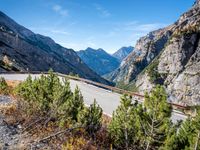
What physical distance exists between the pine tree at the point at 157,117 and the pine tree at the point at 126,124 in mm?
478

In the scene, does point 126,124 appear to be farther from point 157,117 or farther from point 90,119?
point 90,119

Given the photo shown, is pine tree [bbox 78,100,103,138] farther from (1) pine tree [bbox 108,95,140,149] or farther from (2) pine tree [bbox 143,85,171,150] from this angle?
(2) pine tree [bbox 143,85,171,150]

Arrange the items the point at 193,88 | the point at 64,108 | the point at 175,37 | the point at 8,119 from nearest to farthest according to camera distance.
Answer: the point at 8,119
the point at 64,108
the point at 193,88
the point at 175,37

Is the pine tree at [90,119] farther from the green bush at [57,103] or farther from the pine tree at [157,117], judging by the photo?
the pine tree at [157,117]

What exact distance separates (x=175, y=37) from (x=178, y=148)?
637 ft

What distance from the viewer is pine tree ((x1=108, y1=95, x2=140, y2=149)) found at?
10.9 m

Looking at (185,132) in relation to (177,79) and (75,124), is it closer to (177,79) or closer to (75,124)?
(75,124)

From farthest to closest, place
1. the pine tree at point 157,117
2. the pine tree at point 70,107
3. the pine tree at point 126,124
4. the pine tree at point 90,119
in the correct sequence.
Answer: the pine tree at point 70,107 < the pine tree at point 90,119 < the pine tree at point 126,124 < the pine tree at point 157,117

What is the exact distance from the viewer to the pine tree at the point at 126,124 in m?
10.9

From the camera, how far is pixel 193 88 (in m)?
157

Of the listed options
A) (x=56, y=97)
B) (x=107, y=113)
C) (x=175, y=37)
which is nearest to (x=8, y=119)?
(x=56, y=97)

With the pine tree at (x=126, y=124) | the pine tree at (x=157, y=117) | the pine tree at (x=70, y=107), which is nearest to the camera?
the pine tree at (x=157, y=117)

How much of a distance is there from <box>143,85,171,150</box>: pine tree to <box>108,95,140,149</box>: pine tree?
0.48m

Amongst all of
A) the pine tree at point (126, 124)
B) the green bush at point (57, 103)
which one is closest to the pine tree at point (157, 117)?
the pine tree at point (126, 124)
